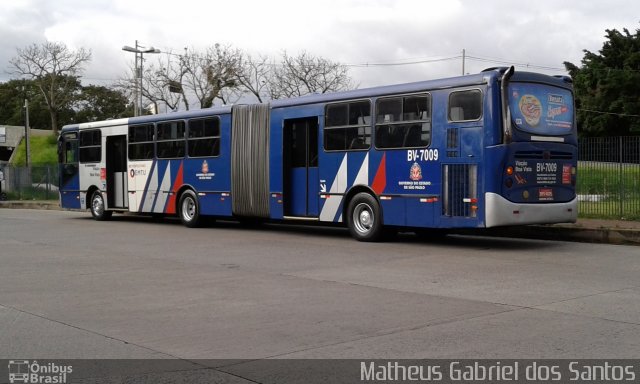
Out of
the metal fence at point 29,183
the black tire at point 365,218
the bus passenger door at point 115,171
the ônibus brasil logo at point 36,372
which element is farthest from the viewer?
the metal fence at point 29,183

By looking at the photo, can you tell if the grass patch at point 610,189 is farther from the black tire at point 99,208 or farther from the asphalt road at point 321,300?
the black tire at point 99,208

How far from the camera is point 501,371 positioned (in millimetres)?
5301

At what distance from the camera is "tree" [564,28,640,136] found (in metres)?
59.3

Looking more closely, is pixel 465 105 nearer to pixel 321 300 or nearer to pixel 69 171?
pixel 321 300

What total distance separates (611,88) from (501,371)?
60.4m

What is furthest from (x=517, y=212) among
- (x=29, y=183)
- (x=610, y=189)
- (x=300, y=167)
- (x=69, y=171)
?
(x=29, y=183)

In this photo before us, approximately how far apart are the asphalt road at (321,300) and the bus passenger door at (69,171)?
9414mm

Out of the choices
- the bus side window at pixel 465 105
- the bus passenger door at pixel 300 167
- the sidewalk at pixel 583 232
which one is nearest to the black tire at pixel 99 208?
the bus passenger door at pixel 300 167

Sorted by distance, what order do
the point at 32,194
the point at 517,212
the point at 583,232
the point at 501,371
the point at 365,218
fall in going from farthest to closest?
the point at 32,194
the point at 583,232
the point at 365,218
the point at 517,212
the point at 501,371

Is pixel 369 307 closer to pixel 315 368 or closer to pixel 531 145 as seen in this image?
pixel 315 368

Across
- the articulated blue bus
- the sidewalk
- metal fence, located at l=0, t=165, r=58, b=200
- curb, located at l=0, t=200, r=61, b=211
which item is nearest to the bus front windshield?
the articulated blue bus

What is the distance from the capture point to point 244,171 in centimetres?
1794

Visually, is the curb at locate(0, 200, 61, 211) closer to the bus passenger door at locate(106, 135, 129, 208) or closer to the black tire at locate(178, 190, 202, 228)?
the bus passenger door at locate(106, 135, 129, 208)

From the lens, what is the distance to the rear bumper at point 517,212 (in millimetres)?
12602
